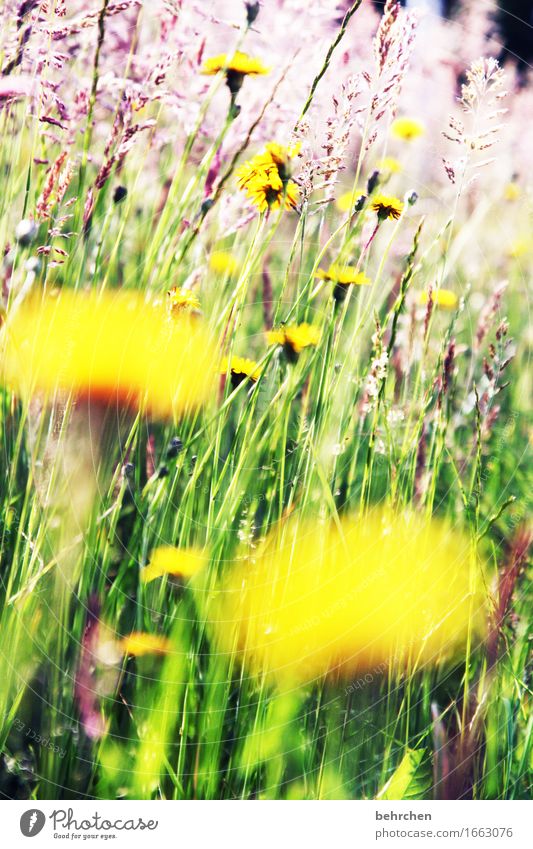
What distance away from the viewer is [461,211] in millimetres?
838

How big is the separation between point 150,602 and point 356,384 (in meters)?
0.28

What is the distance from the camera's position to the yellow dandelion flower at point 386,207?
623 millimetres

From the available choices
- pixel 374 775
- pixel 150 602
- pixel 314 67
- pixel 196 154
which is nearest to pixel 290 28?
pixel 314 67

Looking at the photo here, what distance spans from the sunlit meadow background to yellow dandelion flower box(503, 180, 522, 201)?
187 mm

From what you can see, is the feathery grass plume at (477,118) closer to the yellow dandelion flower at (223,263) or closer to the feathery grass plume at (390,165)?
the feathery grass plume at (390,165)

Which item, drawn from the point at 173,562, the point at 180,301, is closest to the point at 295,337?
the point at 180,301

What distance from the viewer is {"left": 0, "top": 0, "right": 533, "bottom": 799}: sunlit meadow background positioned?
1.85 ft

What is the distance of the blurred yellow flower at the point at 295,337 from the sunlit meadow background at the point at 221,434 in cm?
1

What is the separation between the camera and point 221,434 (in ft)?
2.03

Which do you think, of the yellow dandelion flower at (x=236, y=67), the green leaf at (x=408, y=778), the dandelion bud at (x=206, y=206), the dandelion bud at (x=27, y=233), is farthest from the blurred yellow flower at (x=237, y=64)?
the green leaf at (x=408, y=778)

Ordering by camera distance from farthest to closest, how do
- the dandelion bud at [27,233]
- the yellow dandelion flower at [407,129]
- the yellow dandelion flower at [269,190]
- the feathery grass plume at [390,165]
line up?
the yellow dandelion flower at [407,129]
the feathery grass plume at [390,165]
the yellow dandelion flower at [269,190]
the dandelion bud at [27,233]

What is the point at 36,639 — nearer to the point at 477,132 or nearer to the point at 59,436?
the point at 59,436

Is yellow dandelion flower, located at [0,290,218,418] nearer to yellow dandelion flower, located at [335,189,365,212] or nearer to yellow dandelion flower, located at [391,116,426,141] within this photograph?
yellow dandelion flower, located at [335,189,365,212]
